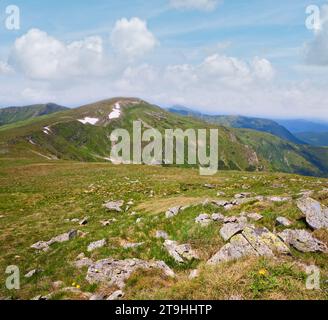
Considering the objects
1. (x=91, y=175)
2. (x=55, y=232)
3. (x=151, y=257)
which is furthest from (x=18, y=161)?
(x=151, y=257)

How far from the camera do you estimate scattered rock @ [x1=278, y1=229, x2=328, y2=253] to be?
15.5 m

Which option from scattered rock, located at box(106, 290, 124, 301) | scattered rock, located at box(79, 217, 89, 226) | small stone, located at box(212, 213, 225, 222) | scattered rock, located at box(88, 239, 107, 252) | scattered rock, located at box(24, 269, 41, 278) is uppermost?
small stone, located at box(212, 213, 225, 222)

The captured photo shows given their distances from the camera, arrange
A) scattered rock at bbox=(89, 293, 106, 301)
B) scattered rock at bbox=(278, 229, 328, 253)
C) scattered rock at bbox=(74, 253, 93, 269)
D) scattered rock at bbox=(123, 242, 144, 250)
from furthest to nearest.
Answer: scattered rock at bbox=(123, 242, 144, 250)
scattered rock at bbox=(74, 253, 93, 269)
scattered rock at bbox=(278, 229, 328, 253)
scattered rock at bbox=(89, 293, 106, 301)

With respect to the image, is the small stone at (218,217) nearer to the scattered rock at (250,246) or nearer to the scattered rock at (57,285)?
the scattered rock at (250,246)

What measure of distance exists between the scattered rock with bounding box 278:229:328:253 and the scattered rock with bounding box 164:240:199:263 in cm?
476

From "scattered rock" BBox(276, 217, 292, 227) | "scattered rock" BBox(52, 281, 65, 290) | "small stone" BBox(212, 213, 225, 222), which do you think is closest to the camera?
"scattered rock" BBox(52, 281, 65, 290)

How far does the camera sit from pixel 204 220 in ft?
66.8

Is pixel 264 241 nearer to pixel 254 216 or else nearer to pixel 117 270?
pixel 254 216

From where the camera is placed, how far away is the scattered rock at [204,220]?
65.0ft

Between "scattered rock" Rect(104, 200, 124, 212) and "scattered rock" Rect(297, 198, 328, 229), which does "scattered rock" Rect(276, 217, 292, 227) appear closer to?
"scattered rock" Rect(297, 198, 328, 229)

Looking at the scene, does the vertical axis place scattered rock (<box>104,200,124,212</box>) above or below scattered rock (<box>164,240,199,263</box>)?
below

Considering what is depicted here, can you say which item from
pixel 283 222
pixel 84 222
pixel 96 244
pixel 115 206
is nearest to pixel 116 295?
pixel 96 244

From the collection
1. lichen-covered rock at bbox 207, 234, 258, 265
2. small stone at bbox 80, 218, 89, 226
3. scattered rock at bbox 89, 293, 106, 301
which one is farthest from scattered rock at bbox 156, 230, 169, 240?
small stone at bbox 80, 218, 89, 226

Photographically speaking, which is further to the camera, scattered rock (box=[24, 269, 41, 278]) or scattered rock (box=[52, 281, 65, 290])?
scattered rock (box=[24, 269, 41, 278])
